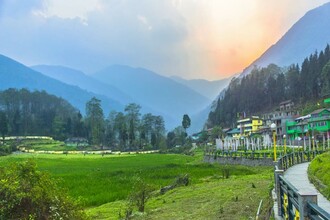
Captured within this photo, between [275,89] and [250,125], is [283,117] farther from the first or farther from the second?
[275,89]

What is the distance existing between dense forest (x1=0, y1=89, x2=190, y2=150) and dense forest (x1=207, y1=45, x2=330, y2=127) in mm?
15897

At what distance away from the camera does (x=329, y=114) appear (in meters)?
68.8

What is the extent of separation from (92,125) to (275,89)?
196 ft

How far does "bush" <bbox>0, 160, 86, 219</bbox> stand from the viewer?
9578mm

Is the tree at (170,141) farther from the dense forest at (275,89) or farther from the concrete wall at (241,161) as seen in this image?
the concrete wall at (241,161)

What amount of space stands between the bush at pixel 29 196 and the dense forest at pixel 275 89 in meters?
81.7

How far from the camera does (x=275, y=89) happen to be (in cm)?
11262

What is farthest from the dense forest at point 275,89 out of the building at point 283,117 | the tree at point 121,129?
the tree at point 121,129

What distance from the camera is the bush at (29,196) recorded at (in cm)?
958

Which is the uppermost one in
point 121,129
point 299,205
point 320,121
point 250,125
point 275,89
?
point 275,89

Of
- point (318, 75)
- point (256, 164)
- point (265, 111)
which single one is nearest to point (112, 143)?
point (265, 111)

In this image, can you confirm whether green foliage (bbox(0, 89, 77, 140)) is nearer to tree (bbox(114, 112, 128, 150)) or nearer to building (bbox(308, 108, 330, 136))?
tree (bbox(114, 112, 128, 150))

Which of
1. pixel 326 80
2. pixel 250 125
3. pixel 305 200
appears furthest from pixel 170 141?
pixel 305 200

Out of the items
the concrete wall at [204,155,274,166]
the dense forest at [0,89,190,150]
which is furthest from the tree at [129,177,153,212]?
the dense forest at [0,89,190,150]
